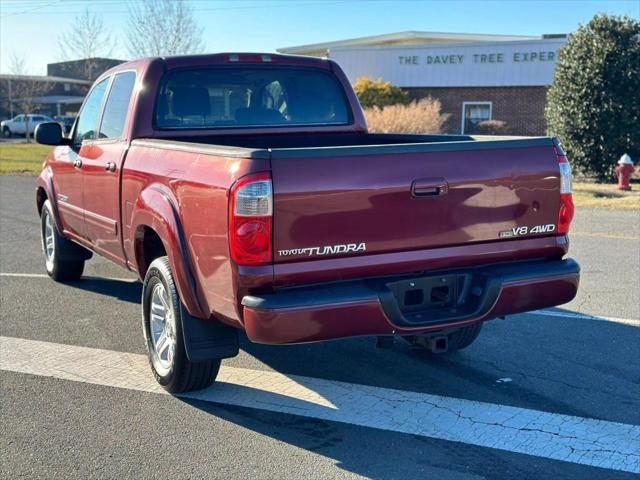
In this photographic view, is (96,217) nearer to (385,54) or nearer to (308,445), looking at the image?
(308,445)

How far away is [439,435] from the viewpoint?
12.9 feet

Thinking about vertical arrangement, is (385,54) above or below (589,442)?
above

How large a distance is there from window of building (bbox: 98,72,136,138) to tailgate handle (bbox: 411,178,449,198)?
2.60 metres

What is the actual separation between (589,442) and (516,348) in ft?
5.23

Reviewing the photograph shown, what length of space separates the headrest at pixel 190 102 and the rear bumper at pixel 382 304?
2.30 m

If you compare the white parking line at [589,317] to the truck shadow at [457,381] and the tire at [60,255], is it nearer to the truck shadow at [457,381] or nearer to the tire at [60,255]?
the truck shadow at [457,381]

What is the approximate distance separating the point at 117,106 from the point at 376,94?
80.4 feet

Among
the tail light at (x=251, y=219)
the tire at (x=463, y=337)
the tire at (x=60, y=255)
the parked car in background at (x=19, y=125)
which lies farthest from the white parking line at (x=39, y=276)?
the parked car in background at (x=19, y=125)

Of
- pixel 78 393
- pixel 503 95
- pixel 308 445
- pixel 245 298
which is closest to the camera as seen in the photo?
pixel 245 298

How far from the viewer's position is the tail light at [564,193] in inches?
168

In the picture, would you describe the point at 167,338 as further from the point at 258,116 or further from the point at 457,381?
the point at 258,116

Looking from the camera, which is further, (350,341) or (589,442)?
(350,341)

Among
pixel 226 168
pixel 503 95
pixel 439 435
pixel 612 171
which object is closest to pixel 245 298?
pixel 226 168

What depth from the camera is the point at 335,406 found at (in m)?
4.38
